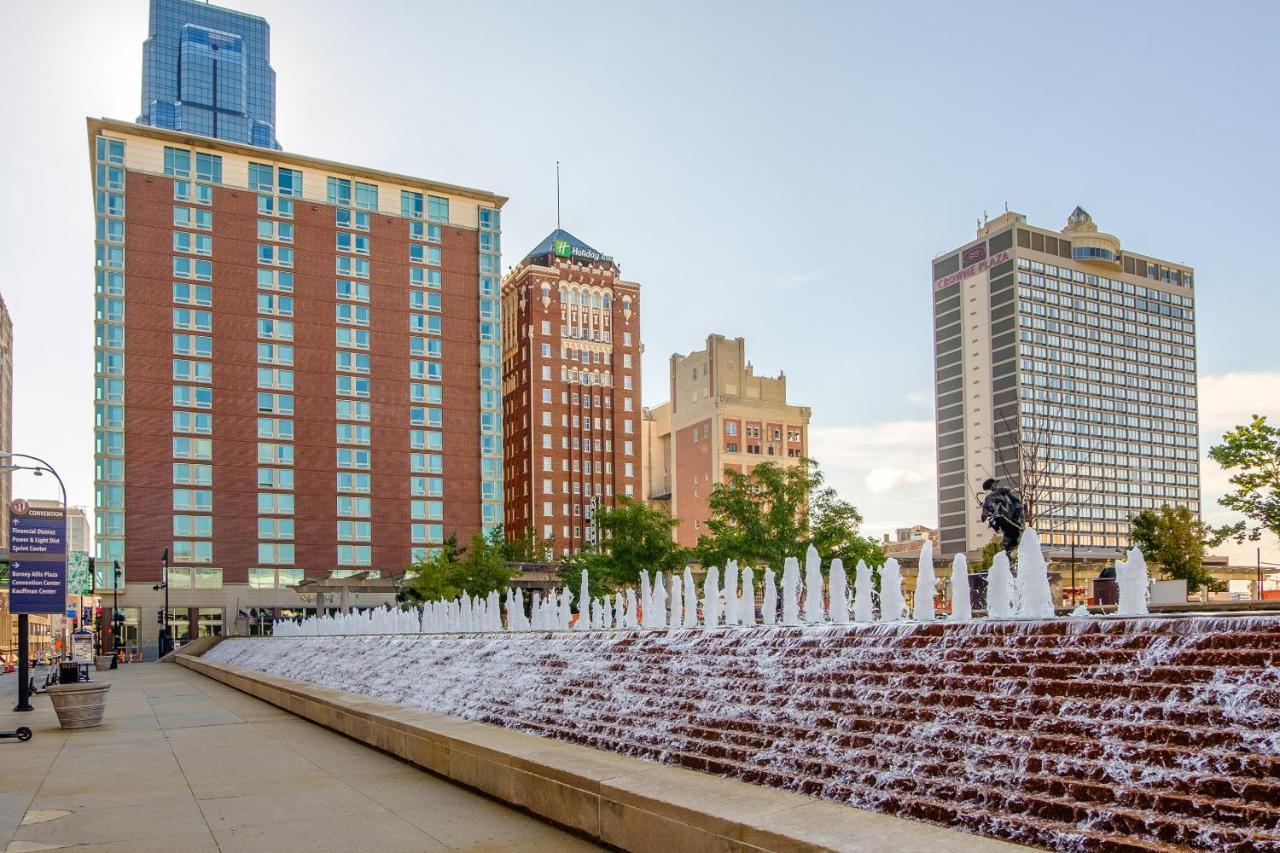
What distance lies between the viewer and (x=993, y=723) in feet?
23.2

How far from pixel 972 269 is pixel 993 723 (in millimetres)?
164529

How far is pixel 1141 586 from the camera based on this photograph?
9.66 metres

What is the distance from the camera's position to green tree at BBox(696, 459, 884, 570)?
4300 cm

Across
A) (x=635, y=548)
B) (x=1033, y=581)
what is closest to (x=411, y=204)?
(x=635, y=548)

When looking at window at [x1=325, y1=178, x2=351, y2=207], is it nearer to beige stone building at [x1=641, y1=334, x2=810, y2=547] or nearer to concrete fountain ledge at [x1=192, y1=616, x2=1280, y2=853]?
beige stone building at [x1=641, y1=334, x2=810, y2=547]

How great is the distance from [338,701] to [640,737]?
24.9 feet

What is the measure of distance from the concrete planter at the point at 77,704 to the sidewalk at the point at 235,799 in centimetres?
67

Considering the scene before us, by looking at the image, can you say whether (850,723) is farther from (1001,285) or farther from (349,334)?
(1001,285)

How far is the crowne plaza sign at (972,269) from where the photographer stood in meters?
157

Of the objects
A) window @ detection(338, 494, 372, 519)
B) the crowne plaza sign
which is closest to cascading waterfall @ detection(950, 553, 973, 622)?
window @ detection(338, 494, 372, 519)

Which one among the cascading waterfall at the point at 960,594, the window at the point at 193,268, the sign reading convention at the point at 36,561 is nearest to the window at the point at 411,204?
the window at the point at 193,268

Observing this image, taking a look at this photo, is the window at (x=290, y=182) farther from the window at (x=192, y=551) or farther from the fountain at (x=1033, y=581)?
the fountain at (x=1033, y=581)

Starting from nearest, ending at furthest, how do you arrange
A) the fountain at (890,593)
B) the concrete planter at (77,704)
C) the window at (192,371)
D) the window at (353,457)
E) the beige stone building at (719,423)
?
the fountain at (890,593) < the concrete planter at (77,704) < the window at (192,371) < the window at (353,457) < the beige stone building at (719,423)

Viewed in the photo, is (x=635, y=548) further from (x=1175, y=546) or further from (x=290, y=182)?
(x=290, y=182)
